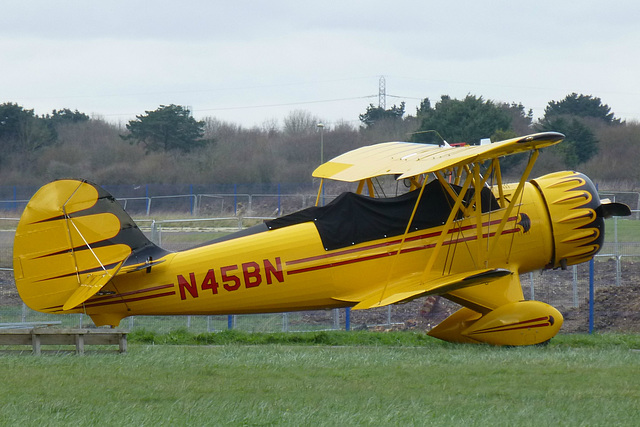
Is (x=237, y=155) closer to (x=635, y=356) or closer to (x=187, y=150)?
(x=187, y=150)

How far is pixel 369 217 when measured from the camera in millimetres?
11250

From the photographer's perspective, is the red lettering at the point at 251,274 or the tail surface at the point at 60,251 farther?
the red lettering at the point at 251,274

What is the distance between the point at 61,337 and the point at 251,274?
8.34ft

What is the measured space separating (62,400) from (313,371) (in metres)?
2.73

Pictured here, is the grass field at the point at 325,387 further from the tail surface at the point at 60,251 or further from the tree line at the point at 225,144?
the tree line at the point at 225,144

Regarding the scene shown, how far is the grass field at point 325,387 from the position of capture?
6.46 meters

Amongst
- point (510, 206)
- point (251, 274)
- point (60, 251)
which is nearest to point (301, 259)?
point (251, 274)

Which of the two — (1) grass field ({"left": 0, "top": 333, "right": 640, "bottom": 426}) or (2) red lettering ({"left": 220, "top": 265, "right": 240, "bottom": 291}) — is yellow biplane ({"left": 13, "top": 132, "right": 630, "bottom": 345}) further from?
(1) grass field ({"left": 0, "top": 333, "right": 640, "bottom": 426})

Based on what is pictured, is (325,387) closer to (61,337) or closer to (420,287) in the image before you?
(420,287)

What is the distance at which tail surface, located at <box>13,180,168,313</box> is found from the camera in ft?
35.7

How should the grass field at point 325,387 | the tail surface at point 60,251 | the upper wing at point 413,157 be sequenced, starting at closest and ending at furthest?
the grass field at point 325,387 → the upper wing at point 413,157 → the tail surface at point 60,251

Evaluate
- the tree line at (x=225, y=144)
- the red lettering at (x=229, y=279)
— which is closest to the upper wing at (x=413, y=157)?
the red lettering at (x=229, y=279)

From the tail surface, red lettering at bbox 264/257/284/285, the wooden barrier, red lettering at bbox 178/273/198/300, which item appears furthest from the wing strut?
the wooden barrier

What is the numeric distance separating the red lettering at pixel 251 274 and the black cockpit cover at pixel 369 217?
63cm
